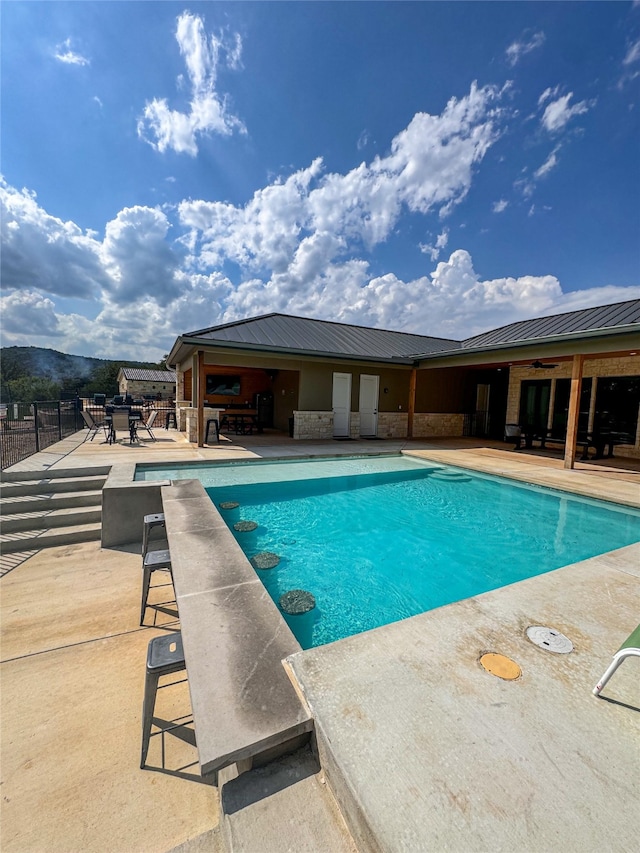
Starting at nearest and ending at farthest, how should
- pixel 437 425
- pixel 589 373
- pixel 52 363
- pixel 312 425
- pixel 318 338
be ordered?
pixel 589 373
pixel 312 425
pixel 318 338
pixel 437 425
pixel 52 363

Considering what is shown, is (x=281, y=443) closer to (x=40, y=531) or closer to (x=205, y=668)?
(x=40, y=531)

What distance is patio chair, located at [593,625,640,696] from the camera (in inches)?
68.2

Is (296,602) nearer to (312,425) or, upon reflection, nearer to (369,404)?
(312,425)

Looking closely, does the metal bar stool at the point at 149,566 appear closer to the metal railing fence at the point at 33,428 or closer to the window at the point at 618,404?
the metal railing fence at the point at 33,428

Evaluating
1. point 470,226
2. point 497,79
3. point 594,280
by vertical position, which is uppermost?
point 497,79

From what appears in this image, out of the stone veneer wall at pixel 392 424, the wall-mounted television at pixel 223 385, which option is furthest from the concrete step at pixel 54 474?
the wall-mounted television at pixel 223 385

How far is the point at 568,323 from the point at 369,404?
6.77m

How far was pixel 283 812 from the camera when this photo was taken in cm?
140

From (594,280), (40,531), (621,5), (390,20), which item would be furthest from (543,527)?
(594,280)

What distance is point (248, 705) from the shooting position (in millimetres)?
1735

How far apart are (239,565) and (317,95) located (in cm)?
1322

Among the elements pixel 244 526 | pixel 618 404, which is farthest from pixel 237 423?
pixel 618 404

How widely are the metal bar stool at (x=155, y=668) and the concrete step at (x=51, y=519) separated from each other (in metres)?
4.23

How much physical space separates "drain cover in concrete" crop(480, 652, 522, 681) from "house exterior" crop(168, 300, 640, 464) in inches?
298
